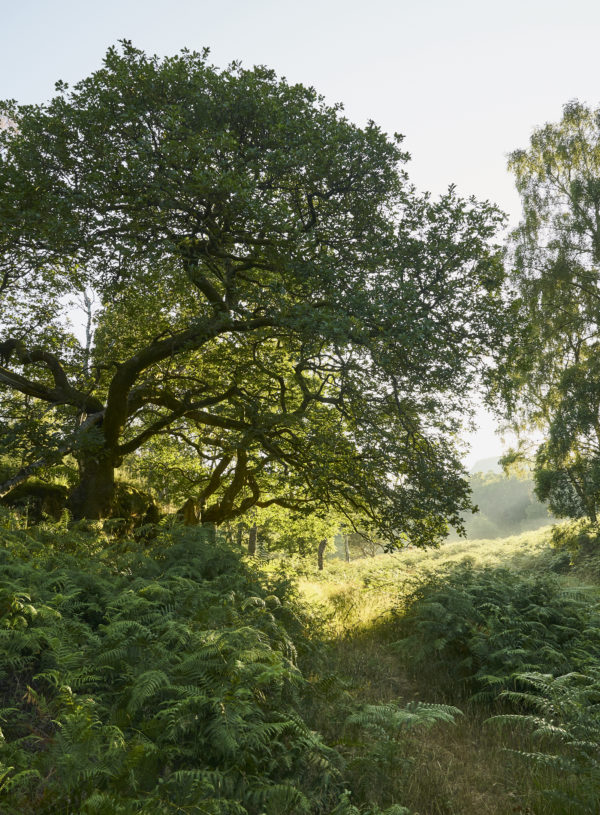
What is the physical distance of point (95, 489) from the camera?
1352 centimetres

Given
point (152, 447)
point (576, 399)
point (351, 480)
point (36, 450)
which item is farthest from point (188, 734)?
point (576, 399)

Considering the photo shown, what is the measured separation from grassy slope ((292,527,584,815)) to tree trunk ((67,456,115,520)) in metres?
6.13

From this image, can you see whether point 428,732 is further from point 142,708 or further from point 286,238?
point 286,238

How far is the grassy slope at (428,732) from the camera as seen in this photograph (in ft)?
15.4

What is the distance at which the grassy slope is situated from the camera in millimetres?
4707

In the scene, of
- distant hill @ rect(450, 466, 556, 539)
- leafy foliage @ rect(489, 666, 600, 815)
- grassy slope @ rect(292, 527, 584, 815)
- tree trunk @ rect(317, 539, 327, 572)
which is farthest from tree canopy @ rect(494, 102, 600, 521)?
distant hill @ rect(450, 466, 556, 539)

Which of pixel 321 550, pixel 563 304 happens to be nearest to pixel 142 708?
pixel 563 304

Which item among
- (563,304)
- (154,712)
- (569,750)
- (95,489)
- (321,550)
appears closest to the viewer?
(154,712)

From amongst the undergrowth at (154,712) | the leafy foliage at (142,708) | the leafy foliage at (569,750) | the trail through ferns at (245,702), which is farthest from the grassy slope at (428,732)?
the leafy foliage at (142,708)

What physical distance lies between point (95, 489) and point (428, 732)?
10.4 metres

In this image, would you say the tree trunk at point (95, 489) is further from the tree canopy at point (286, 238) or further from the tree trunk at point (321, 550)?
the tree trunk at point (321, 550)

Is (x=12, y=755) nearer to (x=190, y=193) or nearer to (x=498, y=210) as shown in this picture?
(x=190, y=193)

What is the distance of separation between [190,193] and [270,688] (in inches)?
347

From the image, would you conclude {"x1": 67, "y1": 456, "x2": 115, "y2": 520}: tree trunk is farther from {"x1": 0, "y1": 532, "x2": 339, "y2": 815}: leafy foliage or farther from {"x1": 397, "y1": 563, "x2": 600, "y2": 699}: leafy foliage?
{"x1": 397, "y1": 563, "x2": 600, "y2": 699}: leafy foliage
